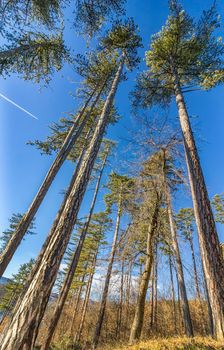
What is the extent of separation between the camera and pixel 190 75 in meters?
8.59

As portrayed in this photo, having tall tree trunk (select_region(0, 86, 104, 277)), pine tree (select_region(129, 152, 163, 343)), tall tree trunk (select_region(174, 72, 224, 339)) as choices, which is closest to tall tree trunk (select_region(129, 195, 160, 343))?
pine tree (select_region(129, 152, 163, 343))

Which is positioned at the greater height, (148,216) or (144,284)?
(148,216)

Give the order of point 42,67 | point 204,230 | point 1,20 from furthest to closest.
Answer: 1. point 42,67
2. point 1,20
3. point 204,230

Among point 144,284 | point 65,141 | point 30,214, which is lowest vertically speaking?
point 144,284

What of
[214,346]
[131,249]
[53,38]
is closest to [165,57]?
[53,38]

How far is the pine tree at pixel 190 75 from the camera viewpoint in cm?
394

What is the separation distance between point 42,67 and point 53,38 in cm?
177

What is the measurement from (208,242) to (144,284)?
489 centimetres

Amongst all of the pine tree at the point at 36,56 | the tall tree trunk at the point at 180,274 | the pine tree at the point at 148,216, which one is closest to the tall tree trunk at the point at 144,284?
the pine tree at the point at 148,216

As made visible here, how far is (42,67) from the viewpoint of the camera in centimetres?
986

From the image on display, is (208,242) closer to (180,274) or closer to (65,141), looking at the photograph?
(180,274)

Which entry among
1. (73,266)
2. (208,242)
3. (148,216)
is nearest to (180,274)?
(148,216)

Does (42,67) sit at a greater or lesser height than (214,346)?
greater

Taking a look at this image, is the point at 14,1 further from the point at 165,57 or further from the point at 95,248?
the point at 95,248
